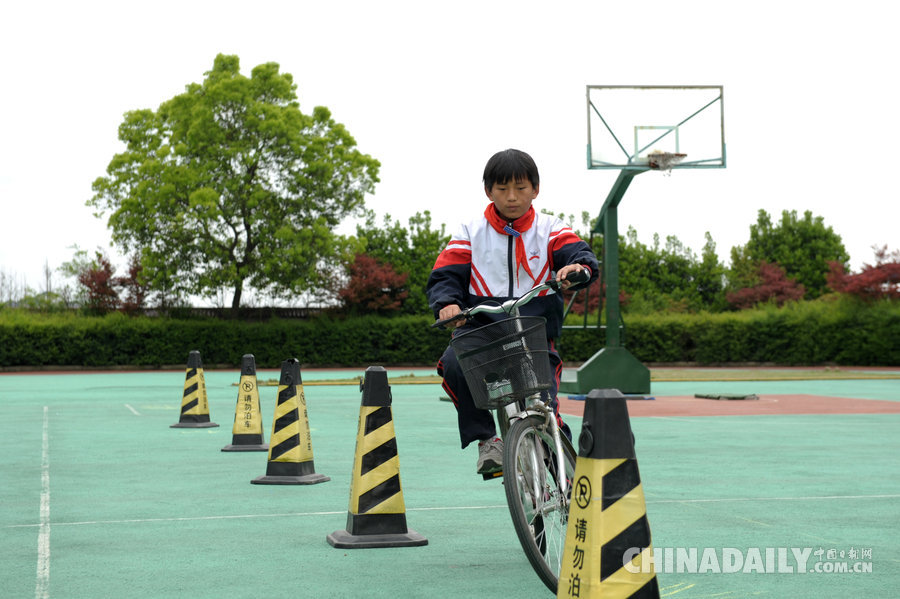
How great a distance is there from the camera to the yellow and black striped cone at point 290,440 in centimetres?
726

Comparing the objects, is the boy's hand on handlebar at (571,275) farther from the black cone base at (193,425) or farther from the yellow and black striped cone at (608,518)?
the black cone base at (193,425)

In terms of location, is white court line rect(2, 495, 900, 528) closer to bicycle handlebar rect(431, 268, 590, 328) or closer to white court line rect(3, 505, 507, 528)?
white court line rect(3, 505, 507, 528)

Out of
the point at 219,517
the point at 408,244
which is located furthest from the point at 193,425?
the point at 408,244

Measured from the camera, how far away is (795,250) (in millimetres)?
67750

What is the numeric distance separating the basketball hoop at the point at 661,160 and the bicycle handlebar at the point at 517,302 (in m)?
14.7

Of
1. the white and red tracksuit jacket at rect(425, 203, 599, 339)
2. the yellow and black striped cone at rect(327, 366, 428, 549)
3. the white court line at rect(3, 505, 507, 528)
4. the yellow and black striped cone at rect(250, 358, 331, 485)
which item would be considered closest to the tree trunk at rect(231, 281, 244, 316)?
the yellow and black striped cone at rect(250, 358, 331, 485)

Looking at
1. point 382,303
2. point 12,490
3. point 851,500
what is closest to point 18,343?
point 382,303

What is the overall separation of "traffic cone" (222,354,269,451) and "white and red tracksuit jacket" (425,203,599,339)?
552 centimetres

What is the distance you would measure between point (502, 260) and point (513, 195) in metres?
0.31

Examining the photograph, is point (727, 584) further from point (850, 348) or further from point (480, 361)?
point (850, 348)

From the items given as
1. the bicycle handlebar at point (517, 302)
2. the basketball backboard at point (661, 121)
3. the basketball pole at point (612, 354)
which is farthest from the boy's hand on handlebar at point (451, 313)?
the basketball backboard at point (661, 121)

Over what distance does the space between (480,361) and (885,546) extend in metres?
2.66

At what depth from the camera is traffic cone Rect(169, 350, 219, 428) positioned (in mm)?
12312

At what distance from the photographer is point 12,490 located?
7070 millimetres
